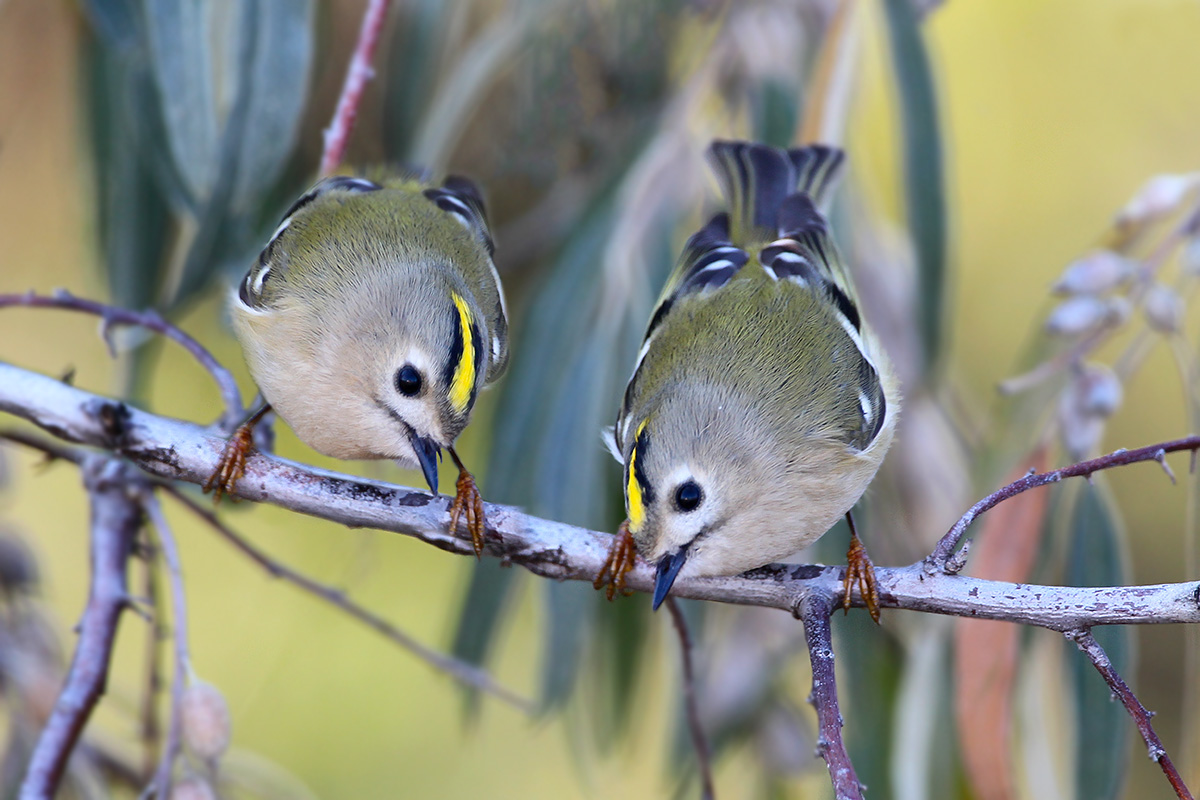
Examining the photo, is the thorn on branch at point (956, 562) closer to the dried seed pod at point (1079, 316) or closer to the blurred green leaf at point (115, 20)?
the dried seed pod at point (1079, 316)

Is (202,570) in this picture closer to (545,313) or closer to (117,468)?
(545,313)

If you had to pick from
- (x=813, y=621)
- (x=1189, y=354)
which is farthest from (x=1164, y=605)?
(x=1189, y=354)

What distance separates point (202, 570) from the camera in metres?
3.35

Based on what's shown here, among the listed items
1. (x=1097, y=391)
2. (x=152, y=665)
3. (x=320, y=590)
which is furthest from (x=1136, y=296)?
(x=152, y=665)

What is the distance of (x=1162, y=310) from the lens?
1.53m

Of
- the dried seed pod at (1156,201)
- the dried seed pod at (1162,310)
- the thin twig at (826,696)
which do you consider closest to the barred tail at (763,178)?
the dried seed pod at (1156,201)

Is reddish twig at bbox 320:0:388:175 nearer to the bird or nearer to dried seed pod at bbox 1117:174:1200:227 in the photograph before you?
the bird

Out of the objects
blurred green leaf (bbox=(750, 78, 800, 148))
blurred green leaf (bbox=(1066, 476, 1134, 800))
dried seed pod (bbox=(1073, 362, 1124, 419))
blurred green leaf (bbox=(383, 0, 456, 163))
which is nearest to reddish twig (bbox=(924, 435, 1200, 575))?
blurred green leaf (bbox=(1066, 476, 1134, 800))

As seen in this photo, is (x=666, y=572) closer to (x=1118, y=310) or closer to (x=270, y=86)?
(x=1118, y=310)

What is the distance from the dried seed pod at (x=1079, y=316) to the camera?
5.14ft

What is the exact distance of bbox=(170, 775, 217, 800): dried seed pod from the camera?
46.8 inches

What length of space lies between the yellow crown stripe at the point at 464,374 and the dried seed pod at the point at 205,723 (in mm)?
429

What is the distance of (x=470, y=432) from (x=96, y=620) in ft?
5.95

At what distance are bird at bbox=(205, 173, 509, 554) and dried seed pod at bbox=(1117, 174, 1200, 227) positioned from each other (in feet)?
3.07
